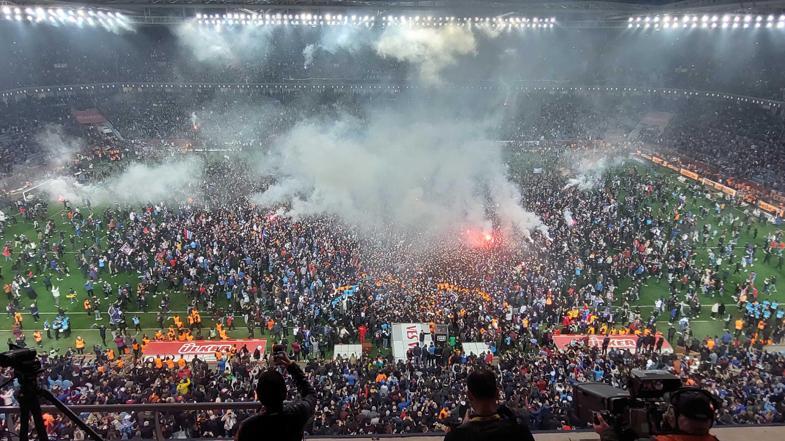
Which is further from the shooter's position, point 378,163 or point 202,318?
point 378,163

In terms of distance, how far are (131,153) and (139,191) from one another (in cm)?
824

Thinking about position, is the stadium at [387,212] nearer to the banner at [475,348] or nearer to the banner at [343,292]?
the banner at [475,348]

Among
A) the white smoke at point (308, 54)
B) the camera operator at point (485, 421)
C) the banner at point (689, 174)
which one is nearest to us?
the camera operator at point (485, 421)

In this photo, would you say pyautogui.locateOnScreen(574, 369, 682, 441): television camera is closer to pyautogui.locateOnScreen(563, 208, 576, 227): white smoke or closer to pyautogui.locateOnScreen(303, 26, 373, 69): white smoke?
pyautogui.locateOnScreen(563, 208, 576, 227): white smoke

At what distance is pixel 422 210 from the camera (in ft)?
78.9

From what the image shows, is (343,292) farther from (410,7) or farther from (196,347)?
(410,7)

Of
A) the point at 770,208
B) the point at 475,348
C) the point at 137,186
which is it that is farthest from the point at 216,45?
the point at 770,208

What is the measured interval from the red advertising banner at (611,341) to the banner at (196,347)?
28.5 ft

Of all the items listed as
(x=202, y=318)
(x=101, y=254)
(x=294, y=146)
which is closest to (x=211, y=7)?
(x=294, y=146)

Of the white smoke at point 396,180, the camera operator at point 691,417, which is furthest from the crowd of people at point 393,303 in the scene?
the camera operator at point 691,417

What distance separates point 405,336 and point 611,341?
20.0 ft

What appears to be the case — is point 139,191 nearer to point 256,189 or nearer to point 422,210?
point 256,189

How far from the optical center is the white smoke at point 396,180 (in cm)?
2292

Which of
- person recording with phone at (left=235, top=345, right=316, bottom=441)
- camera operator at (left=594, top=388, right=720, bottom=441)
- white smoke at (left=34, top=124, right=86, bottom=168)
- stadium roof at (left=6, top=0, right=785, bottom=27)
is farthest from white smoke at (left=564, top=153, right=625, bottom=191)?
white smoke at (left=34, top=124, right=86, bottom=168)
